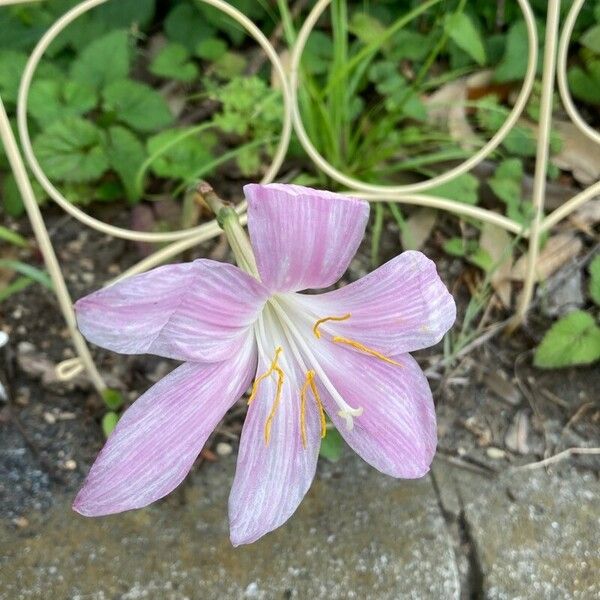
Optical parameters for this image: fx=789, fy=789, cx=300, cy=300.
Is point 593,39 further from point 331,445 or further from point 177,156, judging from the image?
point 331,445

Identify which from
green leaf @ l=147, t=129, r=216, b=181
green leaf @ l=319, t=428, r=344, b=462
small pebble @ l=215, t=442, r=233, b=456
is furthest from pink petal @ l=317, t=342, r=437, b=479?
green leaf @ l=147, t=129, r=216, b=181

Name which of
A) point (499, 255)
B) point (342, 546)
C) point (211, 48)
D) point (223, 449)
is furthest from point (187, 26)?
point (342, 546)

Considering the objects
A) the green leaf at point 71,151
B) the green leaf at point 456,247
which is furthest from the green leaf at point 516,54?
the green leaf at point 71,151

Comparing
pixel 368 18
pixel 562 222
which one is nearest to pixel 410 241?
pixel 562 222

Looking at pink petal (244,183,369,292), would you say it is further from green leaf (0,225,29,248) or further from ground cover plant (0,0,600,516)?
green leaf (0,225,29,248)

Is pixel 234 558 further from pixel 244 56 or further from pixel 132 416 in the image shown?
pixel 244 56
